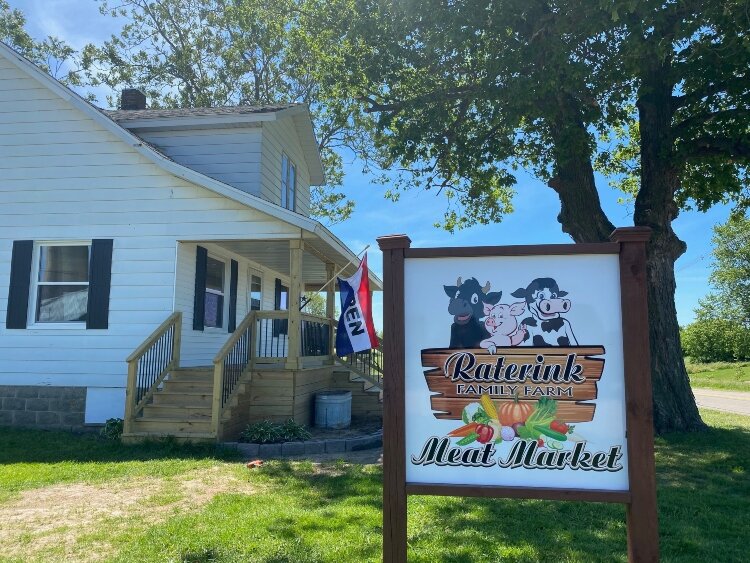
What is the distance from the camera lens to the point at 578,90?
31.2 ft

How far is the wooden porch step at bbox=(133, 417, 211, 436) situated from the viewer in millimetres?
8594

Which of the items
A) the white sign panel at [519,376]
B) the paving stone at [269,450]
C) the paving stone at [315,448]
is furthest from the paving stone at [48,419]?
the white sign panel at [519,376]

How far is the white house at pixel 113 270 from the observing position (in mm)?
9789

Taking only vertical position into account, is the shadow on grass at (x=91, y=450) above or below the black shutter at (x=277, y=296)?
below

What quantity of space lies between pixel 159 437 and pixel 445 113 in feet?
25.0

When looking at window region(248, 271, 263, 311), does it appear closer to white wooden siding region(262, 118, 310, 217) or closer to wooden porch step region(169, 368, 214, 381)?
white wooden siding region(262, 118, 310, 217)

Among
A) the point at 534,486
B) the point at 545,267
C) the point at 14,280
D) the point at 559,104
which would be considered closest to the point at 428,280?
the point at 545,267

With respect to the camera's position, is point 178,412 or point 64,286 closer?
point 178,412

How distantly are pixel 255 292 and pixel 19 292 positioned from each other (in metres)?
5.36

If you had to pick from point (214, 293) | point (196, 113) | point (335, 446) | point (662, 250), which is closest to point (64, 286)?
point (214, 293)

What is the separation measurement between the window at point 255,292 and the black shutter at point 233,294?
1.09 meters

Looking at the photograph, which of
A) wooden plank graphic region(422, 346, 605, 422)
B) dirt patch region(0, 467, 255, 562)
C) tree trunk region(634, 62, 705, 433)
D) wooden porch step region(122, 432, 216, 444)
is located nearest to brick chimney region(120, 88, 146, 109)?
wooden porch step region(122, 432, 216, 444)

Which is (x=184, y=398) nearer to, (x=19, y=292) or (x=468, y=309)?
(x=19, y=292)

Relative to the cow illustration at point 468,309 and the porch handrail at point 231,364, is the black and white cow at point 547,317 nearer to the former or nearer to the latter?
the cow illustration at point 468,309
